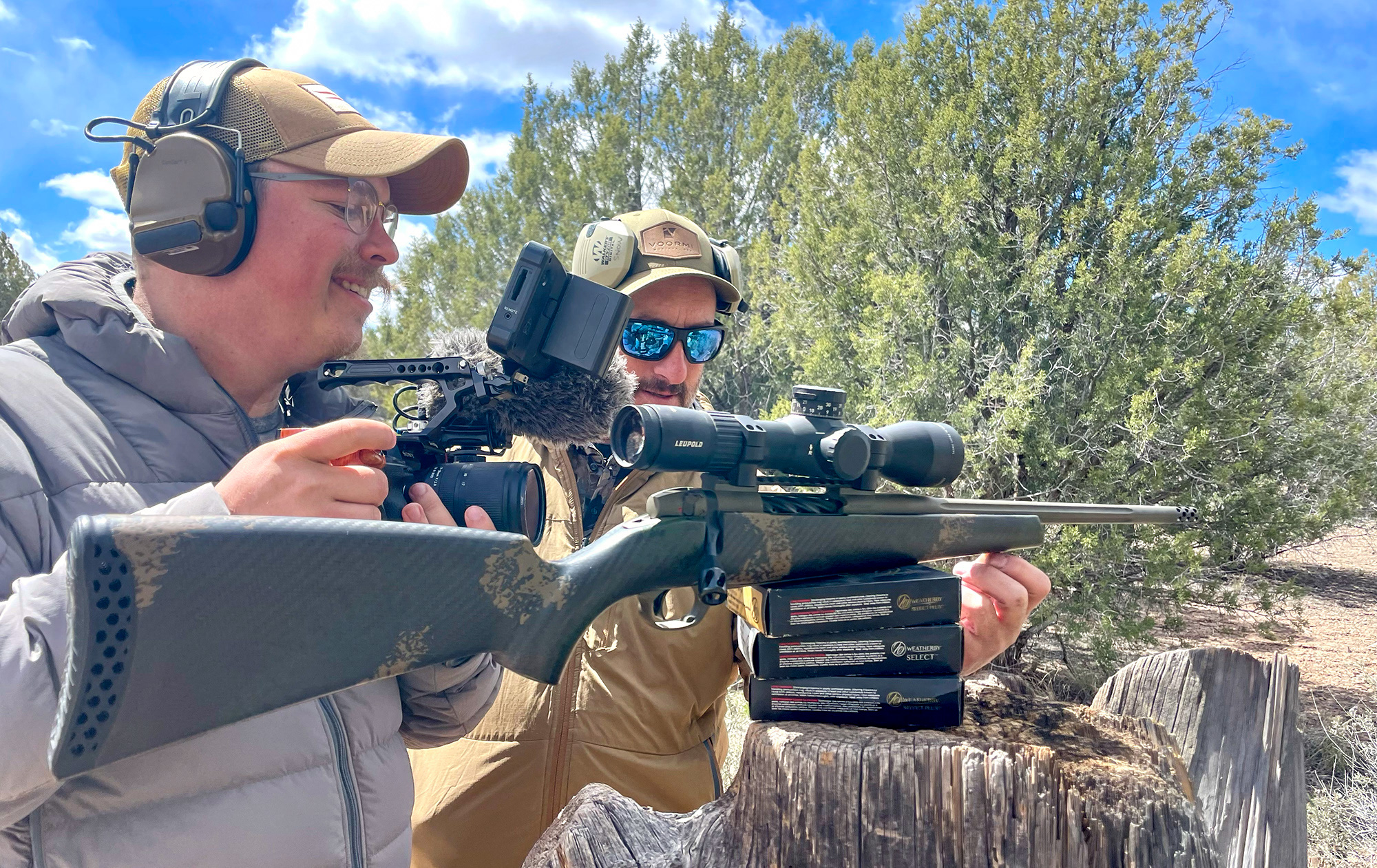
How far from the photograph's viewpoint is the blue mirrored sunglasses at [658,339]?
3066 mm

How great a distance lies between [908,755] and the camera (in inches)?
61.4

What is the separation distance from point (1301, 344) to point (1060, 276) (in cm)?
211

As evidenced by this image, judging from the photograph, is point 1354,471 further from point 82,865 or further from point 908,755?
point 82,865

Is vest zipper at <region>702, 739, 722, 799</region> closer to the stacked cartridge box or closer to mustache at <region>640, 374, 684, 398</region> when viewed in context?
the stacked cartridge box

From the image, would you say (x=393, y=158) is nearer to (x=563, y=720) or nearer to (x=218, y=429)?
(x=218, y=429)

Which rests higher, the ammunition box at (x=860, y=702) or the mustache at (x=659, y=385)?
the mustache at (x=659, y=385)

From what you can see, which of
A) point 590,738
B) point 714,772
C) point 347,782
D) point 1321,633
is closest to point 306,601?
point 347,782

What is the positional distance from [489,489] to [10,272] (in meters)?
35.1

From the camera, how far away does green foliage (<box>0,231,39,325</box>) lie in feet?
90.4

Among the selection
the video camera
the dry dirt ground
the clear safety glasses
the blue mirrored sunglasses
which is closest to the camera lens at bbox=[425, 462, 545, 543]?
the video camera

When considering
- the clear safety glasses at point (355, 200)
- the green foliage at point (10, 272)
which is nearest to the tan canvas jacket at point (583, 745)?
the clear safety glasses at point (355, 200)

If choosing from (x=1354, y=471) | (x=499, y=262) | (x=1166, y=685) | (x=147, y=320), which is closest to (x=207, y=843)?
(x=147, y=320)

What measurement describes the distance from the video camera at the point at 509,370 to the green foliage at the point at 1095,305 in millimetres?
5519

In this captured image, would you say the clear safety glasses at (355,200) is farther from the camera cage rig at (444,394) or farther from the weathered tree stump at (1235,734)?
the weathered tree stump at (1235,734)
